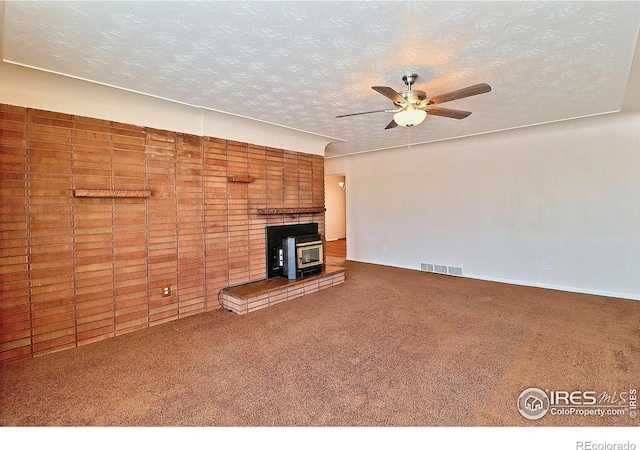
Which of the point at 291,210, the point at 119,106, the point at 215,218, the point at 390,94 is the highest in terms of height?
the point at 119,106

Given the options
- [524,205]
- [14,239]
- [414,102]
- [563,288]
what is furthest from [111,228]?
[563,288]

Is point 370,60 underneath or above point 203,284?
above

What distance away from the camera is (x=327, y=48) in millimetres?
2170

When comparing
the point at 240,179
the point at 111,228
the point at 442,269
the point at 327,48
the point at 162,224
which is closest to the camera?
the point at 327,48

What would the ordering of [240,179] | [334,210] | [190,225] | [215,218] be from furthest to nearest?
[334,210] → [240,179] → [215,218] → [190,225]

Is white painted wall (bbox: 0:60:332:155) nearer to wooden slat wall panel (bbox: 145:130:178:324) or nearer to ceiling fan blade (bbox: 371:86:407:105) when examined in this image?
wooden slat wall panel (bbox: 145:130:178:324)

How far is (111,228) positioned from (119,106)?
124 cm

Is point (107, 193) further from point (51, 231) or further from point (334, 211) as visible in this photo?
point (334, 211)

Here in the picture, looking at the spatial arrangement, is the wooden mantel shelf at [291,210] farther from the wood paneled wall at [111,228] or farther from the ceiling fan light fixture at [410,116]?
the ceiling fan light fixture at [410,116]

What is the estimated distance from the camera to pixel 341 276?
5.05m

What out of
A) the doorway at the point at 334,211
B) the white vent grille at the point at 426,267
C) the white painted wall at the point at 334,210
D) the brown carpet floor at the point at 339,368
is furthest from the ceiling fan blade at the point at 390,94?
the white painted wall at the point at 334,210

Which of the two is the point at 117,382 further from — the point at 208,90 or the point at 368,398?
the point at 208,90

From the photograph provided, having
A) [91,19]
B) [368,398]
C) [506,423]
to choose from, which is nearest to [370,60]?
[91,19]

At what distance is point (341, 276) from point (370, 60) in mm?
3424
